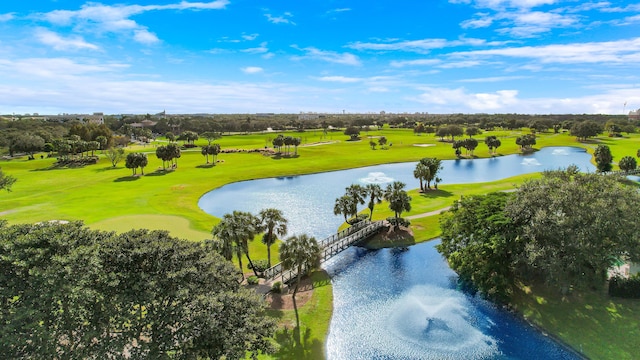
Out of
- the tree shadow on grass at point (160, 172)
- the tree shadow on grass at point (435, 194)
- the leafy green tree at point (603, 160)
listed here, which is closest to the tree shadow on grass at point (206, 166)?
the tree shadow on grass at point (160, 172)

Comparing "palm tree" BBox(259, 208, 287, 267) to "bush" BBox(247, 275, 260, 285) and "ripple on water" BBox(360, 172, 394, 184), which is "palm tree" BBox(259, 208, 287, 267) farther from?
"ripple on water" BBox(360, 172, 394, 184)

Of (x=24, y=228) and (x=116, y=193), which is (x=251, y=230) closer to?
(x=24, y=228)

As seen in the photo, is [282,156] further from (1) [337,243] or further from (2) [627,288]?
(2) [627,288]

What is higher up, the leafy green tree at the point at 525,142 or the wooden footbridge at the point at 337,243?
the leafy green tree at the point at 525,142

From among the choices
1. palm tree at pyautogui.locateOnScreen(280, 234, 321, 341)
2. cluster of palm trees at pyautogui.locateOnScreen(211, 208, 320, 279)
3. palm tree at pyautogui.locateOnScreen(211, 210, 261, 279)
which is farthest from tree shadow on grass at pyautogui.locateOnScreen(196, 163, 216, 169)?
palm tree at pyautogui.locateOnScreen(280, 234, 321, 341)

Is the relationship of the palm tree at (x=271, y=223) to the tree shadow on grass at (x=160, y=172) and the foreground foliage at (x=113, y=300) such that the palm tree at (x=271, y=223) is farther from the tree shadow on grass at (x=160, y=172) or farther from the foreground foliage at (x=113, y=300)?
the tree shadow on grass at (x=160, y=172)
